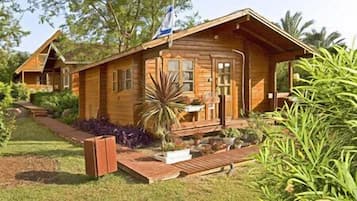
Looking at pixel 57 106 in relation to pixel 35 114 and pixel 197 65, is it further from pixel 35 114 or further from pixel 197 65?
pixel 197 65

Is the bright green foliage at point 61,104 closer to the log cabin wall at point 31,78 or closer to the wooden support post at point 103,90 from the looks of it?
the wooden support post at point 103,90

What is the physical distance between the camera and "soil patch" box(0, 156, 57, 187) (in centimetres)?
728

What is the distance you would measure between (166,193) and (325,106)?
4775 mm

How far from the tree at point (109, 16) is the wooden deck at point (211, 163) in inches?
559

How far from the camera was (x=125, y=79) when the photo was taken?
12.9 m

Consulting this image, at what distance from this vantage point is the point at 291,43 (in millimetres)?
13383

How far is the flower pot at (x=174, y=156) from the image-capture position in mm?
8570

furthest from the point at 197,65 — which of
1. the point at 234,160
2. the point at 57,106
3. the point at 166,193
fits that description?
the point at 57,106

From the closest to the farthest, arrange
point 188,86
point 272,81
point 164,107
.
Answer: point 164,107
point 188,86
point 272,81

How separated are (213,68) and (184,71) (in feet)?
3.69

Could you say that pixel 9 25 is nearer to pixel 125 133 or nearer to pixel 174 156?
pixel 125 133

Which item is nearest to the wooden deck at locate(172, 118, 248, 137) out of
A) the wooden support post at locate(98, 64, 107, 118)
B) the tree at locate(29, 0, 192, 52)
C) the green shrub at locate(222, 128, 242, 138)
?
the green shrub at locate(222, 128, 242, 138)

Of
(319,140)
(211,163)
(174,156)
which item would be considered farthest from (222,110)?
(319,140)

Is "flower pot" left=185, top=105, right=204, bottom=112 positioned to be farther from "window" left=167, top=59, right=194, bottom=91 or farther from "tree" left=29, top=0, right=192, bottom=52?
"tree" left=29, top=0, right=192, bottom=52
